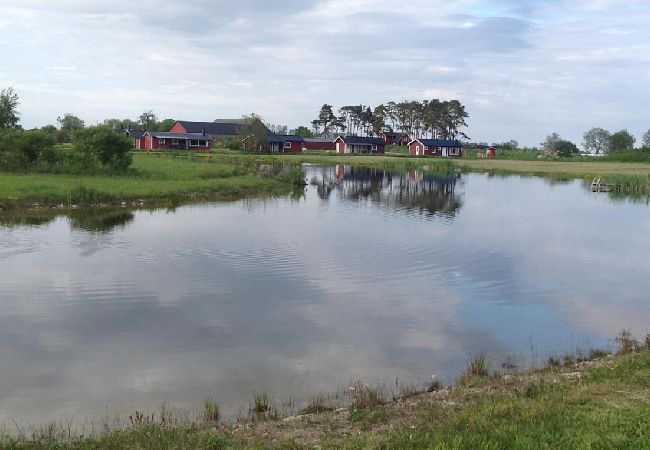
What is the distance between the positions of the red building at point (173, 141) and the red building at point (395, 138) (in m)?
54.3

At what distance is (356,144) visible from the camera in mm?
132125

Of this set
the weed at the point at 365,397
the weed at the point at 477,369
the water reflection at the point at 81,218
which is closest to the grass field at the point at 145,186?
the water reflection at the point at 81,218

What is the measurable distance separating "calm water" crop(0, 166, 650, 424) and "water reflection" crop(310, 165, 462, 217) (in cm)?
767

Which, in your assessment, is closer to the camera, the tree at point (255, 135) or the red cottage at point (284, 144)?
the tree at point (255, 135)

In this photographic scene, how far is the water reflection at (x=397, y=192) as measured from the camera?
40.4 metres

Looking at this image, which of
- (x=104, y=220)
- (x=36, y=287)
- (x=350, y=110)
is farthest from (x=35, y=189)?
(x=350, y=110)

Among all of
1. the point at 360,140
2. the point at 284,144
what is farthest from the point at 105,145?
the point at 360,140

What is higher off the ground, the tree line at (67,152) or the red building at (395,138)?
the red building at (395,138)

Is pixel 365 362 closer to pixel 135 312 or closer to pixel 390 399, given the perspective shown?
pixel 390 399

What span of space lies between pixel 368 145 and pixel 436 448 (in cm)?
12867

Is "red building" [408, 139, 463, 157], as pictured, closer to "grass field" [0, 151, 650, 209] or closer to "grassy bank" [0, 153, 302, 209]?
"grass field" [0, 151, 650, 209]

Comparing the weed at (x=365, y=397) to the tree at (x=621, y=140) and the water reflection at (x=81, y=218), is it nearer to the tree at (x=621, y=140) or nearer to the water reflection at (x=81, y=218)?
the water reflection at (x=81, y=218)

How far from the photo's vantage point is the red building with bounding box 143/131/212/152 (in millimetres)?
108812

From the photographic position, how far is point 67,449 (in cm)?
736
